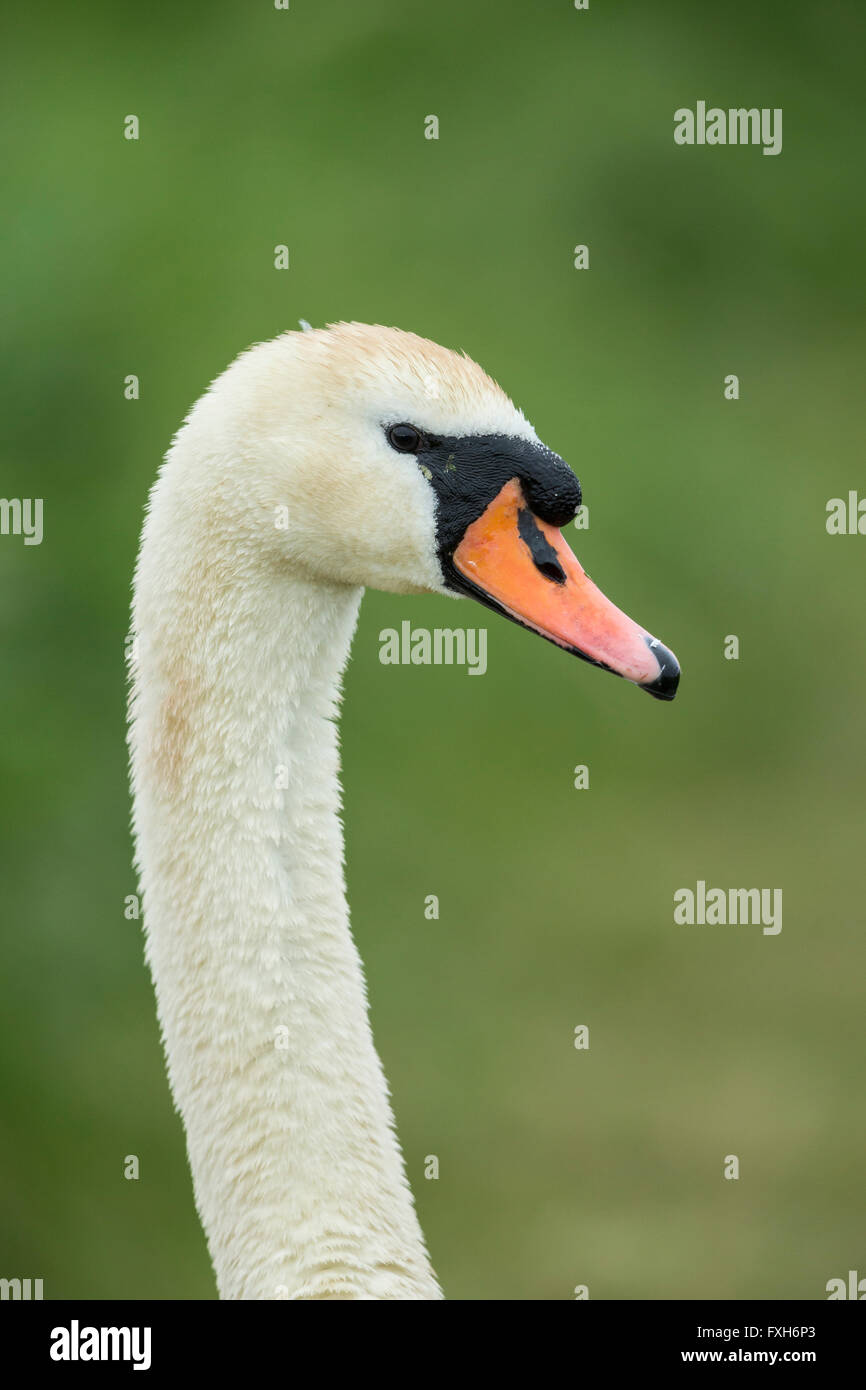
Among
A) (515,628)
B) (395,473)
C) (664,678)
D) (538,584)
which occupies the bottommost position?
(664,678)

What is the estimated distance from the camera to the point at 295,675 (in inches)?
116

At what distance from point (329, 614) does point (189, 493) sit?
1.00ft

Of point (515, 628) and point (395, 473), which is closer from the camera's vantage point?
point (395, 473)

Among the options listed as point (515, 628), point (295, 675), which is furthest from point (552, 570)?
point (515, 628)

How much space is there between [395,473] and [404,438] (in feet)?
0.19

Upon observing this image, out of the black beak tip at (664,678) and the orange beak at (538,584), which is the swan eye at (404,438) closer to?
the orange beak at (538,584)

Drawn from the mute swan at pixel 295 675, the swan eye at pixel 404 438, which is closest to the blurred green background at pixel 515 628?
the mute swan at pixel 295 675

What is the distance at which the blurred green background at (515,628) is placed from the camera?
655 centimetres

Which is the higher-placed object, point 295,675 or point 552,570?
point 552,570

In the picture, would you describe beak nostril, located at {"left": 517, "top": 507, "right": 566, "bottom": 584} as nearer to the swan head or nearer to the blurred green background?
the swan head

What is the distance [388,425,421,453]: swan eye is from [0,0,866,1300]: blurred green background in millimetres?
3894

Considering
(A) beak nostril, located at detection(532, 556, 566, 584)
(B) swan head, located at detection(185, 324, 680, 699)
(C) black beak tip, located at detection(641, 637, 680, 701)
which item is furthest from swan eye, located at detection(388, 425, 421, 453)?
(C) black beak tip, located at detection(641, 637, 680, 701)

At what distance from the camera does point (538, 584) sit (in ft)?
9.82

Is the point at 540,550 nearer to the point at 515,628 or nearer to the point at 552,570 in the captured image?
the point at 552,570
